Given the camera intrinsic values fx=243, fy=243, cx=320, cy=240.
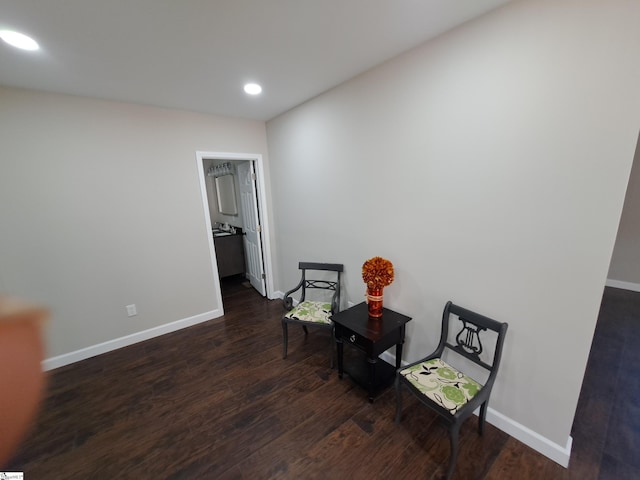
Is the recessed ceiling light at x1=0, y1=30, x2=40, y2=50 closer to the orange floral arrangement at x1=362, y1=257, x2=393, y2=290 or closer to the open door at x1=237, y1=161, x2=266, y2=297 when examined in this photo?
the open door at x1=237, y1=161, x2=266, y2=297

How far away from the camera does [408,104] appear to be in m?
1.68

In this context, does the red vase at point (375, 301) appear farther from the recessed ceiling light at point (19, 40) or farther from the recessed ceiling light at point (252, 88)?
the recessed ceiling light at point (19, 40)

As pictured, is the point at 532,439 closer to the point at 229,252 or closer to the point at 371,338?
the point at 371,338

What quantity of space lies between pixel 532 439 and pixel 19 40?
12.1 feet

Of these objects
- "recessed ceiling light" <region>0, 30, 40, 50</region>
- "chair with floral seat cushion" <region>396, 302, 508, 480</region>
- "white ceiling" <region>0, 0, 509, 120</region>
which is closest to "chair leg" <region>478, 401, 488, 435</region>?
"chair with floral seat cushion" <region>396, 302, 508, 480</region>

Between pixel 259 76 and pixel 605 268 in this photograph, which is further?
pixel 259 76

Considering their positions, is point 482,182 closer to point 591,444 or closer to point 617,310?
point 591,444

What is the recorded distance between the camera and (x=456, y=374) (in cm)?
151

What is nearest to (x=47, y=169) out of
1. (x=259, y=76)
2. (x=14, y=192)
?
(x=14, y=192)

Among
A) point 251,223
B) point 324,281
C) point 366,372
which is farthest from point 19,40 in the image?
point 366,372

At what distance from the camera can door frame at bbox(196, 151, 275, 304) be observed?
278cm

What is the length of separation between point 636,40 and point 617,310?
134 inches

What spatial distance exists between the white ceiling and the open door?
130 cm

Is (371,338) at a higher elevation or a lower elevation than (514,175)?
lower
